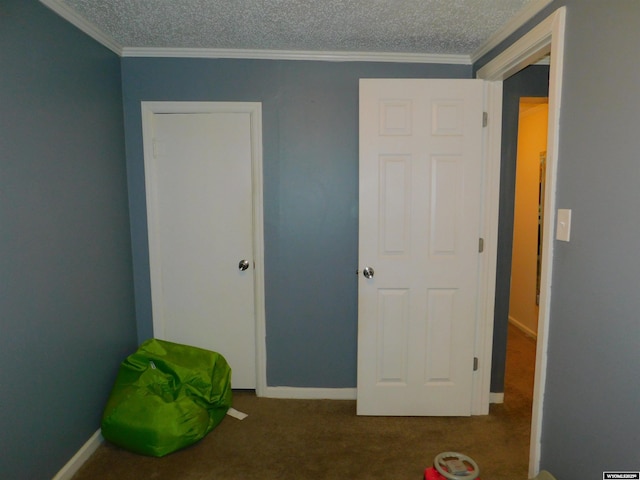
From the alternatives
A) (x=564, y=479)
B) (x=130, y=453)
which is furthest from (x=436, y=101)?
(x=130, y=453)

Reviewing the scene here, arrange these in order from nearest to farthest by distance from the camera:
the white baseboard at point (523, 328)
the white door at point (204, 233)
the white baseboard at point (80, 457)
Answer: the white baseboard at point (80, 457) → the white door at point (204, 233) → the white baseboard at point (523, 328)

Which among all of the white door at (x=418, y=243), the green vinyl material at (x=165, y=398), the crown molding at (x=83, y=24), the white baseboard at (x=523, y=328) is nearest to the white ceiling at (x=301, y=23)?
the crown molding at (x=83, y=24)

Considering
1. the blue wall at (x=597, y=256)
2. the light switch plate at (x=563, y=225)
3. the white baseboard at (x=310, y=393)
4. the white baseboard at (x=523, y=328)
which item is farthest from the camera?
the white baseboard at (x=523, y=328)

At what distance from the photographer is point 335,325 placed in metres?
2.45

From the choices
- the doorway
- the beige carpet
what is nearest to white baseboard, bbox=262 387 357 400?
the beige carpet

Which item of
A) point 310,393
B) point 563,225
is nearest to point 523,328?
point 310,393

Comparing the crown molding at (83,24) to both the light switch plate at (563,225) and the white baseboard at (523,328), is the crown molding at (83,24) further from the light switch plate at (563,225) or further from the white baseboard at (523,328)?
the white baseboard at (523,328)

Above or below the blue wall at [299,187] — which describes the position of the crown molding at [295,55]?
above

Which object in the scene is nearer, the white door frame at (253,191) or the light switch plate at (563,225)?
the light switch plate at (563,225)

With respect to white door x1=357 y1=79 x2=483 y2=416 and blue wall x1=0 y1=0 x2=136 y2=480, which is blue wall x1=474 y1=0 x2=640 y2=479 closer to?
white door x1=357 y1=79 x2=483 y2=416

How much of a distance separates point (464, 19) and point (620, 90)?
942 mm

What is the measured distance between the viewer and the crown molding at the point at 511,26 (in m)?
1.61

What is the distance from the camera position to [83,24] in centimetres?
185

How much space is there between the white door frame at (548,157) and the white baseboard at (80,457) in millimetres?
2299
